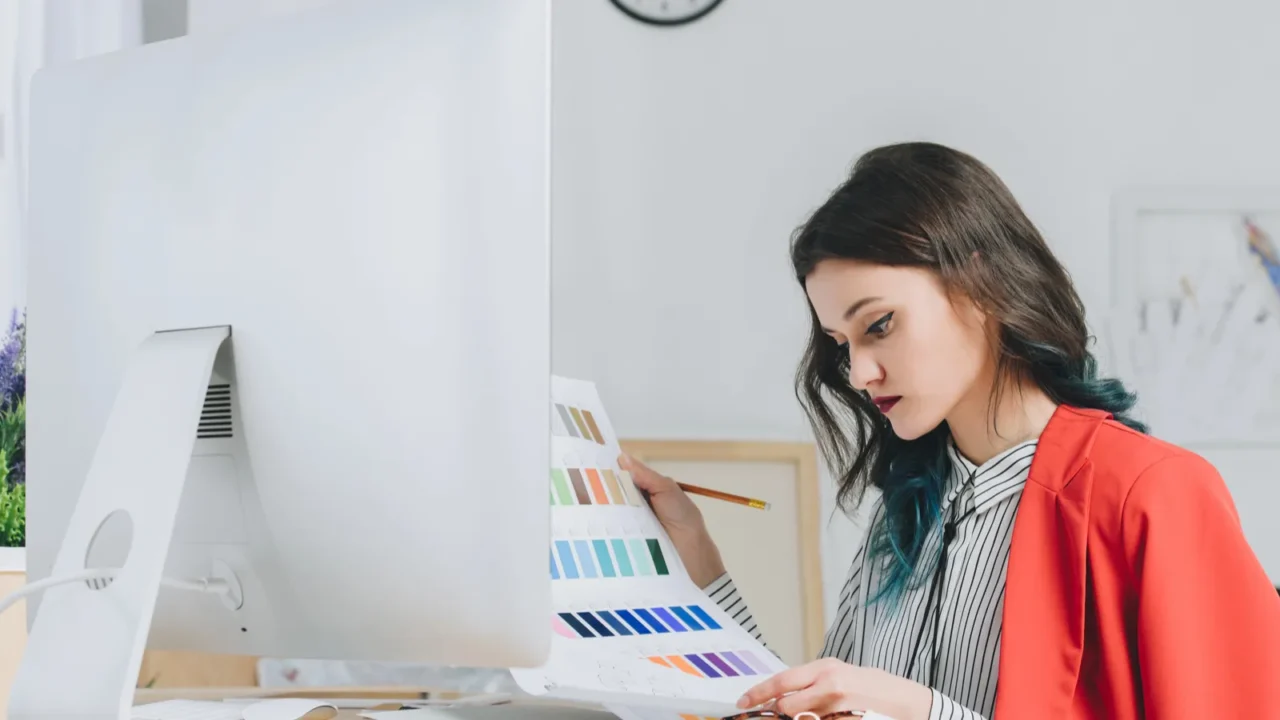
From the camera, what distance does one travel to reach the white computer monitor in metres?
0.62

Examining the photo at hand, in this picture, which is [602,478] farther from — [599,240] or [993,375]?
[599,240]

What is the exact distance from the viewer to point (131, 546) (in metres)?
0.62

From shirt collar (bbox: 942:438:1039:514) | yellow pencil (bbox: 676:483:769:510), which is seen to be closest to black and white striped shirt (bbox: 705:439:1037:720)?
shirt collar (bbox: 942:438:1039:514)

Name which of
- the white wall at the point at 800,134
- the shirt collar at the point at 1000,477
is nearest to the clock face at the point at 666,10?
the white wall at the point at 800,134

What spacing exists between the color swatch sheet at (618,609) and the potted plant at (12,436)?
685 mm

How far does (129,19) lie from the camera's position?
70.9 inches

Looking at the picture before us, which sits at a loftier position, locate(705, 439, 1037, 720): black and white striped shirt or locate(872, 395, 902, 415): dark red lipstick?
locate(872, 395, 902, 415): dark red lipstick

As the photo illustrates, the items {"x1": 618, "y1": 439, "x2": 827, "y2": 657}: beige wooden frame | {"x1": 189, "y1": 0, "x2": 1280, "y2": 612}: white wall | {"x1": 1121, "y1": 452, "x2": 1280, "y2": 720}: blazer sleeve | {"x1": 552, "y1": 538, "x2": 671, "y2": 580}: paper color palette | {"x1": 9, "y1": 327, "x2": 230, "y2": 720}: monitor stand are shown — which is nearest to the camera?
{"x1": 9, "y1": 327, "x2": 230, "y2": 720}: monitor stand

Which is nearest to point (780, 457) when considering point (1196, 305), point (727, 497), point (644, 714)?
point (1196, 305)

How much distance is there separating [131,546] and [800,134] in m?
1.76

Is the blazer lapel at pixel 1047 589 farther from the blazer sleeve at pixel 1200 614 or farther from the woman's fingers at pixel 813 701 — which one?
the woman's fingers at pixel 813 701

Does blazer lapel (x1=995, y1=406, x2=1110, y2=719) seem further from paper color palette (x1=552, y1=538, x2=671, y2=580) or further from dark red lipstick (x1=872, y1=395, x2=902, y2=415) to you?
paper color palette (x1=552, y1=538, x2=671, y2=580)

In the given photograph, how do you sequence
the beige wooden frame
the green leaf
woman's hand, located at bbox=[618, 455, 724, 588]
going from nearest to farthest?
woman's hand, located at bbox=[618, 455, 724, 588] < the green leaf < the beige wooden frame

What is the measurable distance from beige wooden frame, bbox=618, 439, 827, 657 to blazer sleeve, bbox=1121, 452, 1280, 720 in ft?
3.79
